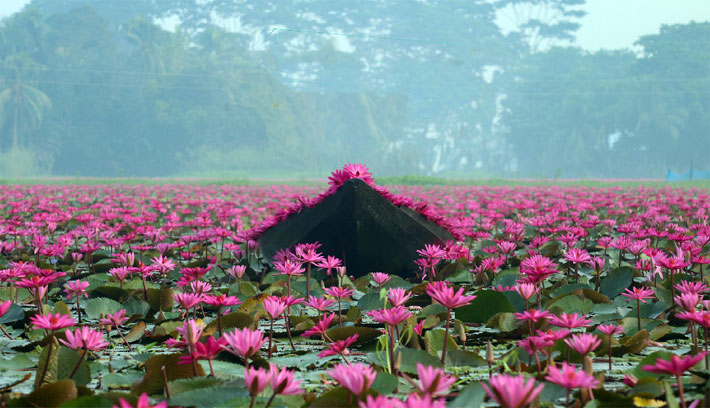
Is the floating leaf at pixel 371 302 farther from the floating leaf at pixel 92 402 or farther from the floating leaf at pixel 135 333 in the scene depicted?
the floating leaf at pixel 92 402

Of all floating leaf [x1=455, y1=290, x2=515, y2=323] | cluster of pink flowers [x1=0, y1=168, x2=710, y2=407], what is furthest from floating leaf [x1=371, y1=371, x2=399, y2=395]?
floating leaf [x1=455, y1=290, x2=515, y2=323]

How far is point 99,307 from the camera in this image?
216 centimetres

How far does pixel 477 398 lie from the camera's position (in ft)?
3.66

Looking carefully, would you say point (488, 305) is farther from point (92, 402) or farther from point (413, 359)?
point (92, 402)

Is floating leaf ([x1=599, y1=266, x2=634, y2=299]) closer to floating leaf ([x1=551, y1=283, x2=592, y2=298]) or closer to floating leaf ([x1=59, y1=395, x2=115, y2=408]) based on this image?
floating leaf ([x1=551, y1=283, x2=592, y2=298])

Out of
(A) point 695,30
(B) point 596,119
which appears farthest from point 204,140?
(A) point 695,30

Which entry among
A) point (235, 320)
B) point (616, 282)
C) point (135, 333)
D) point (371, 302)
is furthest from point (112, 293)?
point (616, 282)

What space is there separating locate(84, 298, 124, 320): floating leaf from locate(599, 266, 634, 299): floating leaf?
6.48 feet

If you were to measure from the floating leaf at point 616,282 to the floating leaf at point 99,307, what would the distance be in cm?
198

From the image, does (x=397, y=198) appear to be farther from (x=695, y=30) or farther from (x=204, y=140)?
(x=695, y=30)

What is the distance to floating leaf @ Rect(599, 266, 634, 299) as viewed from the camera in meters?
2.53

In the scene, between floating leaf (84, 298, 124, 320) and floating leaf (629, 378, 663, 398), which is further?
floating leaf (84, 298, 124, 320)

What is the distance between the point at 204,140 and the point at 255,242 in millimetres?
42390

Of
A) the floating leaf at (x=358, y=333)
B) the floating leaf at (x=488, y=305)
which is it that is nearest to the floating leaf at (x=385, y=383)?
the floating leaf at (x=358, y=333)
